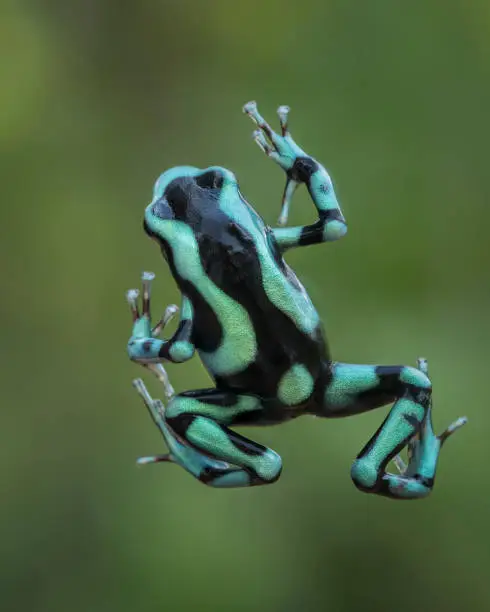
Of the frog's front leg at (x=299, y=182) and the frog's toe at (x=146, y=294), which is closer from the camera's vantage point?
the frog's front leg at (x=299, y=182)

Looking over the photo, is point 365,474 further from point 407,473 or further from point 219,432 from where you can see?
point 219,432

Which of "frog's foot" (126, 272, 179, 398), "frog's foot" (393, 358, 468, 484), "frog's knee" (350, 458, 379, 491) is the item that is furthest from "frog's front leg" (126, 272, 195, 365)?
"frog's foot" (393, 358, 468, 484)

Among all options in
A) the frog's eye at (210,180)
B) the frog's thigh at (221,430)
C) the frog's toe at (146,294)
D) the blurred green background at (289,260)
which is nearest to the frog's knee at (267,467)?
the frog's thigh at (221,430)

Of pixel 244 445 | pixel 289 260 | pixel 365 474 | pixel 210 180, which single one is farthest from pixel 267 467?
pixel 289 260

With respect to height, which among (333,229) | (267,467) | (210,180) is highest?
(210,180)

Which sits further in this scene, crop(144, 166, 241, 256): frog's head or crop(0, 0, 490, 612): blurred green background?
crop(0, 0, 490, 612): blurred green background

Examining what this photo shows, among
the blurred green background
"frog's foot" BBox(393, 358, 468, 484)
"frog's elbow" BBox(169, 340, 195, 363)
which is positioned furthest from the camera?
the blurred green background

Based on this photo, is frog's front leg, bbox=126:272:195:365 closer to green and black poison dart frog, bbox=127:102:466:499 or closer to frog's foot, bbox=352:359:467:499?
green and black poison dart frog, bbox=127:102:466:499

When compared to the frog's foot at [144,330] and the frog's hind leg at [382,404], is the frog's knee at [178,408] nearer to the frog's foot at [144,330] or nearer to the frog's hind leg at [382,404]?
the frog's foot at [144,330]
